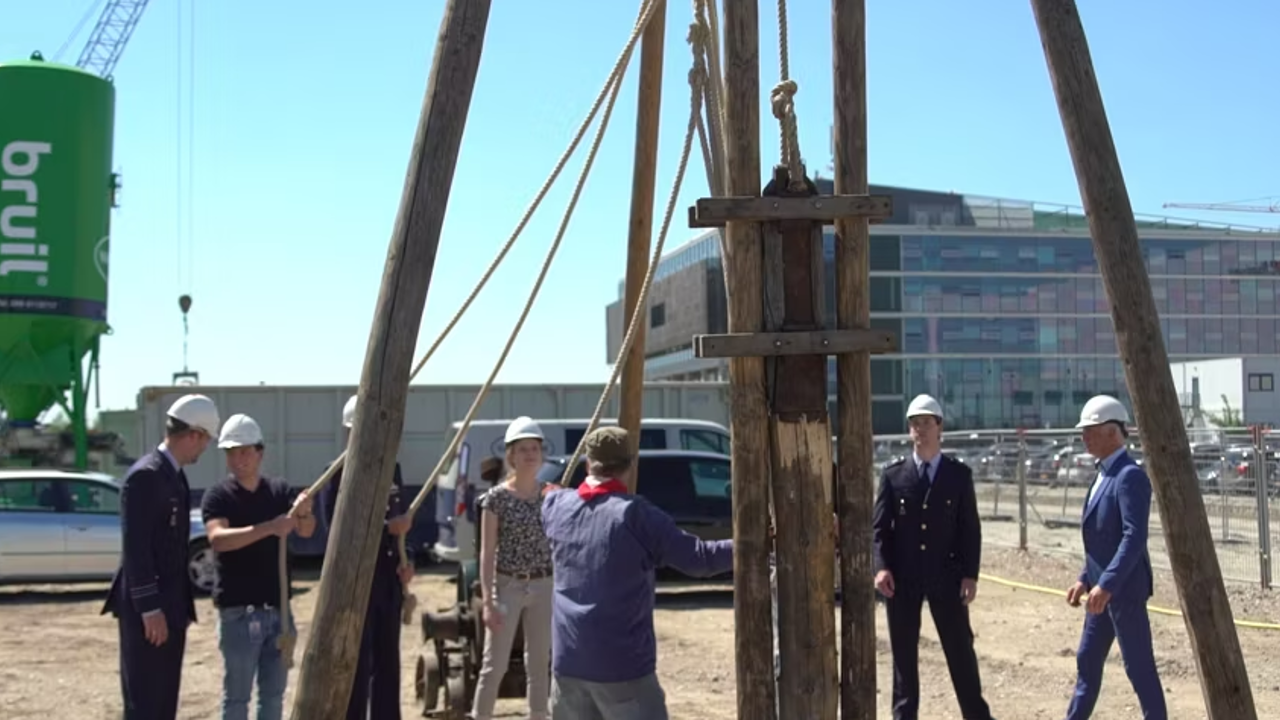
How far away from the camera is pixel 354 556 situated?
12.7ft

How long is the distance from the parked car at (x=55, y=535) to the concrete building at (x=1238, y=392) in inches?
1836

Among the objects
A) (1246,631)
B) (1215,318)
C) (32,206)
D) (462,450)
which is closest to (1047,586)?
(1246,631)

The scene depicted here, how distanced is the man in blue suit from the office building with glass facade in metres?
63.3

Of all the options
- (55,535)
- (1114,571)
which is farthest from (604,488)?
(55,535)

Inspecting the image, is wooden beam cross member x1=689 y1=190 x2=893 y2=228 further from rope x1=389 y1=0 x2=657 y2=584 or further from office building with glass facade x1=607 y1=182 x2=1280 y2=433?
office building with glass facade x1=607 y1=182 x2=1280 y2=433

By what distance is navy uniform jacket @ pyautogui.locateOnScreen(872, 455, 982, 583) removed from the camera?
6.43 m

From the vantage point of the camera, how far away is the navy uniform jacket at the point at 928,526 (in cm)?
643

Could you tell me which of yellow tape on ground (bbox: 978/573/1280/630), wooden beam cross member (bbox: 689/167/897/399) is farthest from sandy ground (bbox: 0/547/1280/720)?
wooden beam cross member (bbox: 689/167/897/399)

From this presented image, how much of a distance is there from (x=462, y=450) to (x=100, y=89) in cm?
1045

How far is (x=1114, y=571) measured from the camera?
18.6 feet

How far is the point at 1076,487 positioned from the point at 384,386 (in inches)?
708

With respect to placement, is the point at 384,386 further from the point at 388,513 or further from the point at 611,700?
the point at 388,513

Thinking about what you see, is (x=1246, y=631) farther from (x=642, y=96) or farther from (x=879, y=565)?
(x=642, y=96)

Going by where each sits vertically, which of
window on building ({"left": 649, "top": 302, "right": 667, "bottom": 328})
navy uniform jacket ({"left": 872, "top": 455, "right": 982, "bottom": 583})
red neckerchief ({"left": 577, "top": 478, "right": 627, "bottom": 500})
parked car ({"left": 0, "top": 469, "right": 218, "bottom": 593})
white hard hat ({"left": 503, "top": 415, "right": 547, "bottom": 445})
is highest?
window on building ({"left": 649, "top": 302, "right": 667, "bottom": 328})
